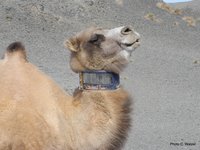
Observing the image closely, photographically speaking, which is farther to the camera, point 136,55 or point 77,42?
point 136,55

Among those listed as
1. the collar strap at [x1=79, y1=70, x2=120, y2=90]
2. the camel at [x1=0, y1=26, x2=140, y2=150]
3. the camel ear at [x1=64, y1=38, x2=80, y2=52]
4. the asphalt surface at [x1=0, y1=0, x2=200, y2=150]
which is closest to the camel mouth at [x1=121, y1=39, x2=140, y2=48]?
the camel at [x1=0, y1=26, x2=140, y2=150]

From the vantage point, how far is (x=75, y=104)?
178 inches

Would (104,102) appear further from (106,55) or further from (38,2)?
(38,2)

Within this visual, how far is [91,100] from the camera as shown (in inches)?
177

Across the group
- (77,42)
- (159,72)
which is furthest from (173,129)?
(159,72)

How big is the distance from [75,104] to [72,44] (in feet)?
1.47

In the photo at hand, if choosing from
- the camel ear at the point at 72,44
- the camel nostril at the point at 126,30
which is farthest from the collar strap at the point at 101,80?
the camel nostril at the point at 126,30

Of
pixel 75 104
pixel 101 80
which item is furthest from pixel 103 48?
pixel 75 104

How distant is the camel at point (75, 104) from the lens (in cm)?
420

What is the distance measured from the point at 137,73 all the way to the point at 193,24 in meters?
10.4

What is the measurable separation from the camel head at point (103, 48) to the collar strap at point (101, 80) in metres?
0.04

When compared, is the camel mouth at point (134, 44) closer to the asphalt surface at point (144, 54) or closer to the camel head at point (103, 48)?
the camel head at point (103, 48)

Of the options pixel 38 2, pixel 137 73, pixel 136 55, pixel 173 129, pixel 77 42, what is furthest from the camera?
pixel 38 2

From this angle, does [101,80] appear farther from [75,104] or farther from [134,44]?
[134,44]
